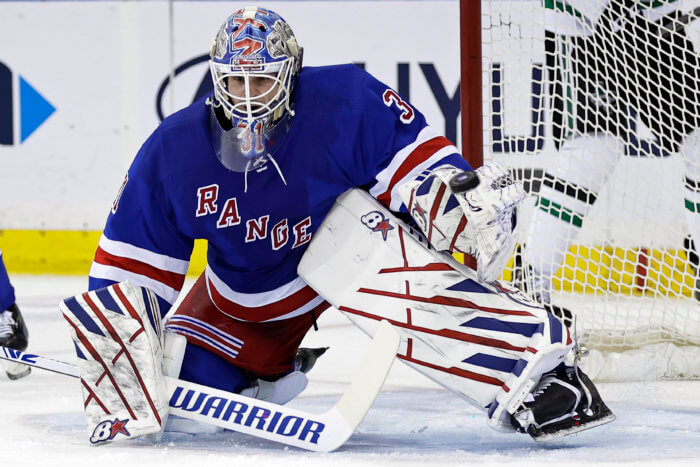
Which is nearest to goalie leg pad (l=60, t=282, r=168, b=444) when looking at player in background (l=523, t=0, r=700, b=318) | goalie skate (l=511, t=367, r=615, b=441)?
goalie skate (l=511, t=367, r=615, b=441)

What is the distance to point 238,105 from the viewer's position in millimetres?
1738

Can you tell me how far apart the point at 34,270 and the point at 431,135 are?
3.00m

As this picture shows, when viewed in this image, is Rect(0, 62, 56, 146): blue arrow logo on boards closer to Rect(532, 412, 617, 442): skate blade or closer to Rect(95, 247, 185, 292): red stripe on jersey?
Rect(95, 247, 185, 292): red stripe on jersey

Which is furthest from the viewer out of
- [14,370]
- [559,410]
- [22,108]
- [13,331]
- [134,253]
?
[22,108]

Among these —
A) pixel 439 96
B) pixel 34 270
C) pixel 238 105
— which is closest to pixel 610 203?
pixel 439 96

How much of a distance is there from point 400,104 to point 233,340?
1.88ft

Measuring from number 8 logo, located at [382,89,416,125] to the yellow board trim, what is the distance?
2631 mm

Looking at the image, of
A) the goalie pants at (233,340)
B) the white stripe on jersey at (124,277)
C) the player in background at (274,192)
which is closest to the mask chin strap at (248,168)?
the player in background at (274,192)

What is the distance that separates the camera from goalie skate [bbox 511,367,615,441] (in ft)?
5.59

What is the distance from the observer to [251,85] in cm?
175

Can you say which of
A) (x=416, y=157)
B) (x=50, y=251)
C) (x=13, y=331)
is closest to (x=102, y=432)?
(x=416, y=157)

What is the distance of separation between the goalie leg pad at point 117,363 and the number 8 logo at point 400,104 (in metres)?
0.55

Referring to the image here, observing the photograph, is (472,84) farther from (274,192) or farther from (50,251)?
(50,251)

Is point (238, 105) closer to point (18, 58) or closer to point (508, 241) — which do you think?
point (508, 241)
